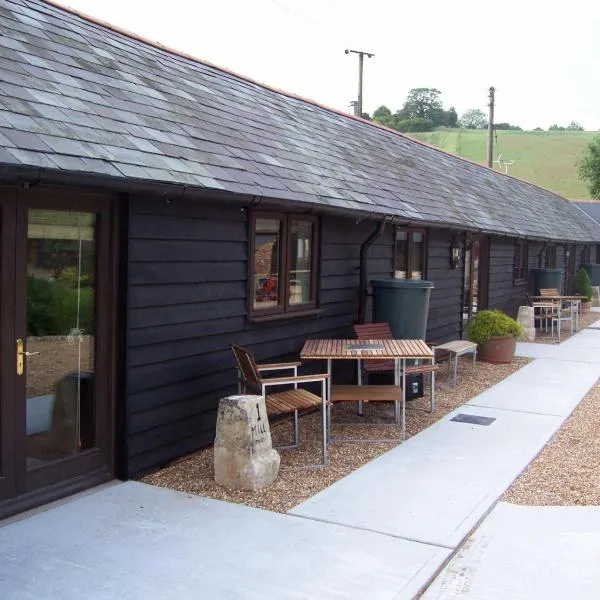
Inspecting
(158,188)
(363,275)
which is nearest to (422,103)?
(363,275)

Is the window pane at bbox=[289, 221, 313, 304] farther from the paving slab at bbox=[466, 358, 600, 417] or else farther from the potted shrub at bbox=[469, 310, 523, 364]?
the potted shrub at bbox=[469, 310, 523, 364]

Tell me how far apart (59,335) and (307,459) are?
7.88 ft

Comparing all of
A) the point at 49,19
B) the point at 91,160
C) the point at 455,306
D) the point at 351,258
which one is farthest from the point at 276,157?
the point at 455,306

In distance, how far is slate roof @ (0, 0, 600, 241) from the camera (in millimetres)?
5020

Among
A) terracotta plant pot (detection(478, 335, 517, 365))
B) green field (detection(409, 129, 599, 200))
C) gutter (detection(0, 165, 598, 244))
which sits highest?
green field (detection(409, 129, 599, 200))

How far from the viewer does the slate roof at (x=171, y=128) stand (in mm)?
5020

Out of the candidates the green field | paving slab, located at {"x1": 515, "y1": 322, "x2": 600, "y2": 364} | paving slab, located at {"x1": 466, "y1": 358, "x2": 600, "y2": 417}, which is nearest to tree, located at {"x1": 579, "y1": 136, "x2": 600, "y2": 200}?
paving slab, located at {"x1": 515, "y1": 322, "x2": 600, "y2": 364}

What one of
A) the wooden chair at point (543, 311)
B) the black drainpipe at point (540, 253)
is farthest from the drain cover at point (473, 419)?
the black drainpipe at point (540, 253)

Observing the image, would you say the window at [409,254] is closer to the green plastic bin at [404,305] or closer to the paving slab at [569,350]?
the green plastic bin at [404,305]

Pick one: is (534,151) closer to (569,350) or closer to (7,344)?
(569,350)

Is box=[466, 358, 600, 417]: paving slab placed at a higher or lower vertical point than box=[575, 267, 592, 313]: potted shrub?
lower

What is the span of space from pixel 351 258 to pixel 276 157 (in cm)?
187

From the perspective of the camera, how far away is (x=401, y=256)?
1118 cm

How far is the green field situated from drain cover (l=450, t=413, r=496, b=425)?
209ft
